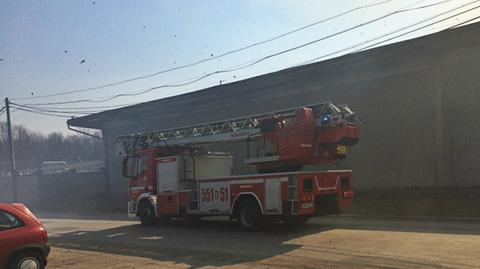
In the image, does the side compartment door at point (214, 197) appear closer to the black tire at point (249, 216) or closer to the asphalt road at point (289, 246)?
the black tire at point (249, 216)

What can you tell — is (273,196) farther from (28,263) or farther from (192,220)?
(28,263)

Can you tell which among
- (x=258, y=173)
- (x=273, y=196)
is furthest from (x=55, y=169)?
(x=273, y=196)

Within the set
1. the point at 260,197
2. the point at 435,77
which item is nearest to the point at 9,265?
the point at 260,197

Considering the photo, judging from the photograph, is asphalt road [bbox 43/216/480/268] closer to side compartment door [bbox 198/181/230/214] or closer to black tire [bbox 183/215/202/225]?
side compartment door [bbox 198/181/230/214]

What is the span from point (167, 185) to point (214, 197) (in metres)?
2.70

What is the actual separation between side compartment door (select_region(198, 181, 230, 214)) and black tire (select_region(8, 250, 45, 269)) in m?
6.80

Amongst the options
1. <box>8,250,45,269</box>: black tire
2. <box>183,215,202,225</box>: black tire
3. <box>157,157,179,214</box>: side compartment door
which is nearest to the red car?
<box>8,250,45,269</box>: black tire

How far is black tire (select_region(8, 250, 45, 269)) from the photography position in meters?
8.69

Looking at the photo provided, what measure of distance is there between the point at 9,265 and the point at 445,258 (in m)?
7.53

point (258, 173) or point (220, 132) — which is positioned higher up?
point (220, 132)

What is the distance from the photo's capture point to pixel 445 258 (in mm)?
8922

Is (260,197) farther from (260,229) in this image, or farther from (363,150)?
(363,150)

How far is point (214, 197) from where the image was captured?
15641 millimetres

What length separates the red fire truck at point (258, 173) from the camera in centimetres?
1347
